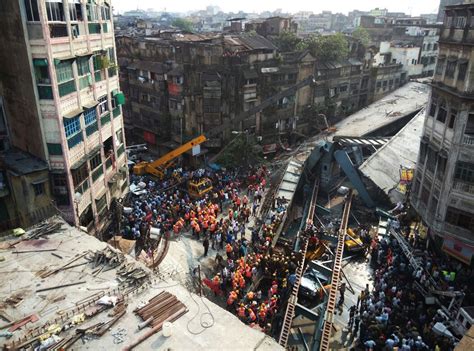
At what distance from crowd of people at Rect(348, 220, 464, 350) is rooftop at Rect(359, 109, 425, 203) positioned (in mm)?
8373

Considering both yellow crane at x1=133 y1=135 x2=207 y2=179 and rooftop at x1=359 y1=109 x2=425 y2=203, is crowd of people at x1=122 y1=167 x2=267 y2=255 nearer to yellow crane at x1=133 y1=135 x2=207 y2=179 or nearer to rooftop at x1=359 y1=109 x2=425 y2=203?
yellow crane at x1=133 y1=135 x2=207 y2=179

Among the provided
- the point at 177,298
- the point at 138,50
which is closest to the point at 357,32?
the point at 138,50

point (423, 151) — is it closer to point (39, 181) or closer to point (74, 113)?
point (74, 113)

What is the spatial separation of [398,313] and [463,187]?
8596mm

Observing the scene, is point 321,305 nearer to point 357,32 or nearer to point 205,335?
point 205,335

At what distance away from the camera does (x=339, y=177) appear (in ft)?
126

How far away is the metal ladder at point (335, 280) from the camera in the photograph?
20.5 meters

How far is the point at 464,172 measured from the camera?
2395 cm

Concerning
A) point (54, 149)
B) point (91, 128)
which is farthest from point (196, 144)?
point (54, 149)

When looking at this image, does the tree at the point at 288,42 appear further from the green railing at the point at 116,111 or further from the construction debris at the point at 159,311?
the construction debris at the point at 159,311

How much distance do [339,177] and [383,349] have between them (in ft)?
66.8

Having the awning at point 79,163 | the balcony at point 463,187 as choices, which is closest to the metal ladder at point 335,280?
the balcony at point 463,187

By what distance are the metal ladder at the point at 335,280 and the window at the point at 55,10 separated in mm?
22445

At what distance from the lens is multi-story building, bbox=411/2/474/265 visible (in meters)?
23.2
